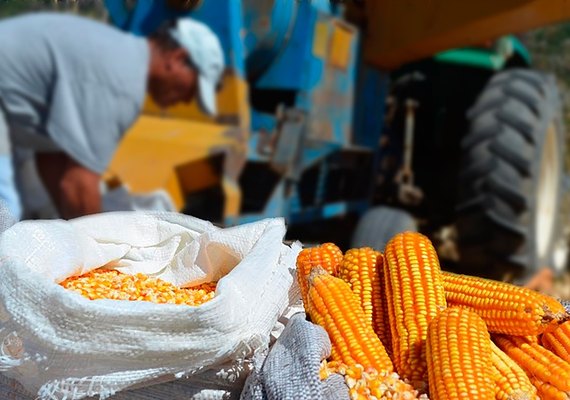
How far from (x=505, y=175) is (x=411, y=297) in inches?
105

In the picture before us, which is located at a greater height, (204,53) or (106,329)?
(204,53)

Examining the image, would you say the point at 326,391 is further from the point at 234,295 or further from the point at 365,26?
the point at 365,26

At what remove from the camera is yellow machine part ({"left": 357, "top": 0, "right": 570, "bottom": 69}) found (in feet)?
11.2

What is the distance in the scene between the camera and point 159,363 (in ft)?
4.52

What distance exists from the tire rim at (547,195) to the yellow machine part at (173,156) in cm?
217

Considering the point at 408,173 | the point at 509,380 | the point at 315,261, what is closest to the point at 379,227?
the point at 408,173

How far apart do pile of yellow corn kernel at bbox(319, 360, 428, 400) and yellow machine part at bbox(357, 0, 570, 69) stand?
2.53 meters

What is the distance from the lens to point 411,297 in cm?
149

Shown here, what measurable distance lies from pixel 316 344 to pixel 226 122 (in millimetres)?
2310

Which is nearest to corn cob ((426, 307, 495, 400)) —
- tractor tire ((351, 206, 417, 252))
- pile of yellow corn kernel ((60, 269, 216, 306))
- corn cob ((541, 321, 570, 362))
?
corn cob ((541, 321, 570, 362))

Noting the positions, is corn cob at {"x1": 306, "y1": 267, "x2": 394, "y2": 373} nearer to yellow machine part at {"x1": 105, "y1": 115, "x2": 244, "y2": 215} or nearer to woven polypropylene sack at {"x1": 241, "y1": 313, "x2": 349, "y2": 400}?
woven polypropylene sack at {"x1": 241, "y1": 313, "x2": 349, "y2": 400}

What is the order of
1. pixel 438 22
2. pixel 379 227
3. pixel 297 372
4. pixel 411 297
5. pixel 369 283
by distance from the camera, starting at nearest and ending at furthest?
pixel 297 372 → pixel 411 297 → pixel 369 283 → pixel 438 22 → pixel 379 227

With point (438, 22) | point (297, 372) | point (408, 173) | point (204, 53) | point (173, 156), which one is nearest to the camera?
point (297, 372)

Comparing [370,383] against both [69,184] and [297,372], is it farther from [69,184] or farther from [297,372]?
[69,184]
